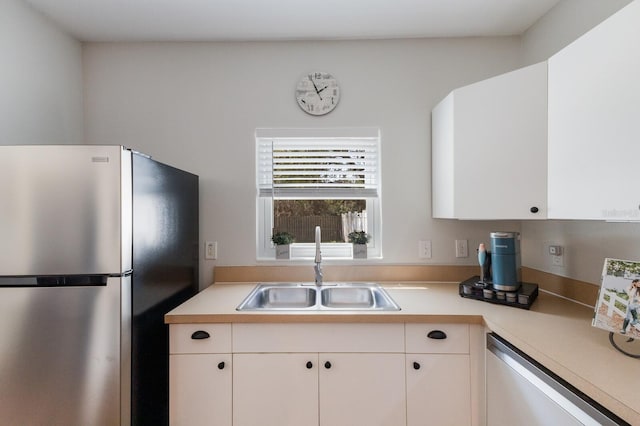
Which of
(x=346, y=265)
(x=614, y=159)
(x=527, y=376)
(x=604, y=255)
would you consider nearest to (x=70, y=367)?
(x=346, y=265)

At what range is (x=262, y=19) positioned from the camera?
172cm

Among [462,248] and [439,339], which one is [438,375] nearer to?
[439,339]

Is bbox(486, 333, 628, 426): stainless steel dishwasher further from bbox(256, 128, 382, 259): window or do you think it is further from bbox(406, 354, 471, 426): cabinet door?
bbox(256, 128, 382, 259): window

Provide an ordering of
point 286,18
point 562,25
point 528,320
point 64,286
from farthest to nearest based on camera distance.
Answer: point 286,18
point 562,25
point 528,320
point 64,286

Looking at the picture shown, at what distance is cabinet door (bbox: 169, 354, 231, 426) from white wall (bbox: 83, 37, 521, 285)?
693 millimetres

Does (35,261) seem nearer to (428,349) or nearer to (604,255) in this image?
(428,349)

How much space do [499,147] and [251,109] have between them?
1.48 metres

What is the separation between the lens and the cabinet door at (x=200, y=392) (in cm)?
134

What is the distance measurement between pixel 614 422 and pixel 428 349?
0.65 meters

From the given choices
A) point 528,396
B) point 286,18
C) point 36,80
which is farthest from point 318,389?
point 36,80

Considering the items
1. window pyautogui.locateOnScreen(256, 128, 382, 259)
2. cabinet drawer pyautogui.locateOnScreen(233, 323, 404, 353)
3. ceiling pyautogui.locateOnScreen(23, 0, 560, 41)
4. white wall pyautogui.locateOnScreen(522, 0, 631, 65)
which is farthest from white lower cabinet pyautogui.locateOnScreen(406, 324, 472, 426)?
ceiling pyautogui.locateOnScreen(23, 0, 560, 41)

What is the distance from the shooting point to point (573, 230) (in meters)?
1.52

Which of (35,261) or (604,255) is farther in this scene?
(604,255)

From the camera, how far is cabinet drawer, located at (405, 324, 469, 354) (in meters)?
1.34
